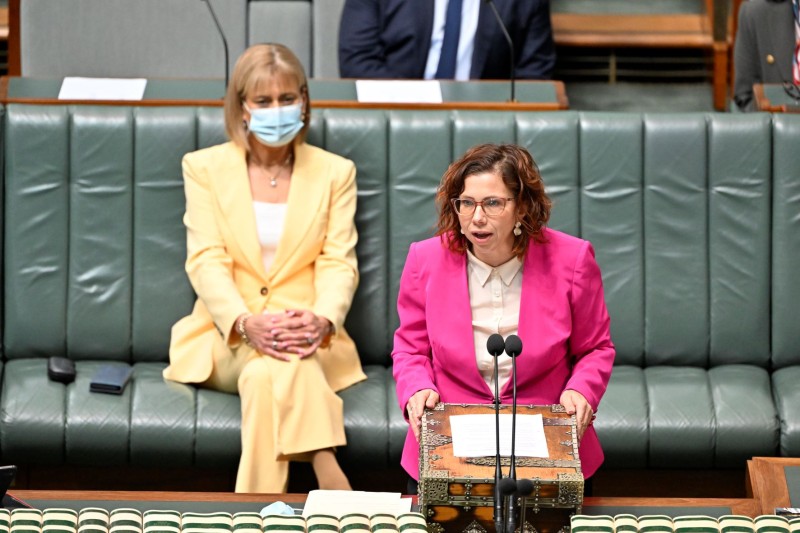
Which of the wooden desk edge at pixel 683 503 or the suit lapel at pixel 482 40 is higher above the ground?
the suit lapel at pixel 482 40

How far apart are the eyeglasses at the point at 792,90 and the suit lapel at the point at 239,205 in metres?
1.82

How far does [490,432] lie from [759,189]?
203 cm

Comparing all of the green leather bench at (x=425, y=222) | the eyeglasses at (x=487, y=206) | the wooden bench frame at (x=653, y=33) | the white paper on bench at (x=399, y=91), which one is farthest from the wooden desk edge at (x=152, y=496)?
the wooden bench frame at (x=653, y=33)

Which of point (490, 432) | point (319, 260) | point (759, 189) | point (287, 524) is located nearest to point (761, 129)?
point (759, 189)

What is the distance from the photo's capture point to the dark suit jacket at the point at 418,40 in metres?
4.93

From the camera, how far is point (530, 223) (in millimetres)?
2779

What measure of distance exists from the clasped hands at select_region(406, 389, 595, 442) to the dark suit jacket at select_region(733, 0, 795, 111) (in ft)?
8.99

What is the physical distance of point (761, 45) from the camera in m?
5.21

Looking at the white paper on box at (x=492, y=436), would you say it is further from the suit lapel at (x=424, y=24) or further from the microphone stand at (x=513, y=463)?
the suit lapel at (x=424, y=24)

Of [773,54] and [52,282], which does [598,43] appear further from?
[52,282]

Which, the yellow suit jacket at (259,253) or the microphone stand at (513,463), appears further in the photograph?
the yellow suit jacket at (259,253)

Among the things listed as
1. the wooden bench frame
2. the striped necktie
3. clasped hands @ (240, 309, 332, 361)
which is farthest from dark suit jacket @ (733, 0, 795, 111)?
clasped hands @ (240, 309, 332, 361)

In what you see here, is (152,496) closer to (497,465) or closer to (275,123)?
(497,465)

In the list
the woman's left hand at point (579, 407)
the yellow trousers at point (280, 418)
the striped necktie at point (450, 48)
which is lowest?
the yellow trousers at point (280, 418)
